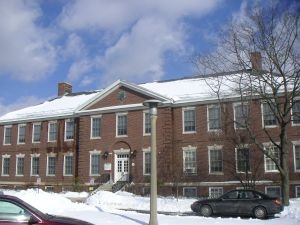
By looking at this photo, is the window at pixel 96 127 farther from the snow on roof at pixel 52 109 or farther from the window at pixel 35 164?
the window at pixel 35 164

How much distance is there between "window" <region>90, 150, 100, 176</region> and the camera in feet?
141

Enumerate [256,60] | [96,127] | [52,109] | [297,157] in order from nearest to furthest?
[256,60], [297,157], [96,127], [52,109]

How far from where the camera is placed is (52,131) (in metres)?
48.1

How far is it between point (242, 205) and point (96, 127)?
23.2 m

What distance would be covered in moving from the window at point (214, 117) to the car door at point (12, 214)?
28907 millimetres

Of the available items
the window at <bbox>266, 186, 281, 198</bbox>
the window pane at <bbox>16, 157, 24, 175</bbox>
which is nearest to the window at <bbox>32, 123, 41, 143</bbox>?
the window pane at <bbox>16, 157, 24, 175</bbox>

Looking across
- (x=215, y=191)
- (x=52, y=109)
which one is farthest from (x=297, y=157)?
(x=52, y=109)

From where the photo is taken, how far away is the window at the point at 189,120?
129 feet

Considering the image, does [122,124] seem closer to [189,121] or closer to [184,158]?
[189,121]

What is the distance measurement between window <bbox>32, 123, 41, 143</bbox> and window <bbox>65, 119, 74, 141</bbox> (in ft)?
12.0

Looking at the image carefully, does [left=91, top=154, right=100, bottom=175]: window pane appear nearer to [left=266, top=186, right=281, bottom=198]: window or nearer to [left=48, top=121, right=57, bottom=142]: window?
[left=48, top=121, right=57, bottom=142]: window

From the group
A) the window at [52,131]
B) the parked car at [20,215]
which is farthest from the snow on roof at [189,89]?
the parked car at [20,215]

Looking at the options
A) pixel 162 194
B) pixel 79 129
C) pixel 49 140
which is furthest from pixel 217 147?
pixel 49 140

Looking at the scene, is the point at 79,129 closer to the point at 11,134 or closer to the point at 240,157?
the point at 11,134
